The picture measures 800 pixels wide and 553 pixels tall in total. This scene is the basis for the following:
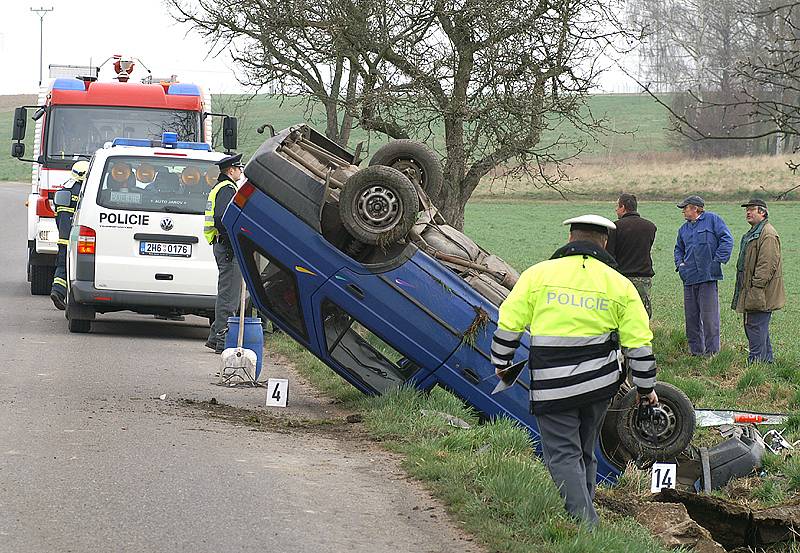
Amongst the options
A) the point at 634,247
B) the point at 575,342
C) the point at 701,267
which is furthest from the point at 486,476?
the point at 701,267

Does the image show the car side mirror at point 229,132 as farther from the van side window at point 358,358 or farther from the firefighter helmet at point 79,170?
the van side window at point 358,358

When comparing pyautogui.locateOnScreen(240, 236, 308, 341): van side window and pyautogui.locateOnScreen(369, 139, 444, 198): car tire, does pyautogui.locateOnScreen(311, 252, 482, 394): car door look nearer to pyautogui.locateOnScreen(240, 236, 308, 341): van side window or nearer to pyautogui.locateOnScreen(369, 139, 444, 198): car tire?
pyautogui.locateOnScreen(240, 236, 308, 341): van side window

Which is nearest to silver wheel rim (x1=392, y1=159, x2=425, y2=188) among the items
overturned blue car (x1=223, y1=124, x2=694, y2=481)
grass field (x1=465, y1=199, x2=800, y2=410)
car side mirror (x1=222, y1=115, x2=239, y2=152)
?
overturned blue car (x1=223, y1=124, x2=694, y2=481)

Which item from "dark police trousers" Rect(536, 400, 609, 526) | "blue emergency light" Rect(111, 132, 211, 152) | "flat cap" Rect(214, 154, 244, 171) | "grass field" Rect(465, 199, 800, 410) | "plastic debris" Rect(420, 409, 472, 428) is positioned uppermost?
"blue emergency light" Rect(111, 132, 211, 152)

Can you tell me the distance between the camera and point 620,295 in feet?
21.4

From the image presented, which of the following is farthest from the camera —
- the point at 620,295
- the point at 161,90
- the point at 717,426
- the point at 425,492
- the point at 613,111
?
the point at 613,111

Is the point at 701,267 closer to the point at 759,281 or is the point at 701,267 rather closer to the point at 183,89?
the point at 759,281

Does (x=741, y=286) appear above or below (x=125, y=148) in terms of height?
below

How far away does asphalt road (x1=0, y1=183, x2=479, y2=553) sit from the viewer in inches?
237

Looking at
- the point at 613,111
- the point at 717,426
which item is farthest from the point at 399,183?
the point at 613,111

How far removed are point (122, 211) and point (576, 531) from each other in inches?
367

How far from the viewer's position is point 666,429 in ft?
30.0

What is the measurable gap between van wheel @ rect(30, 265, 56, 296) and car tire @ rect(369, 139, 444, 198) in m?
9.72

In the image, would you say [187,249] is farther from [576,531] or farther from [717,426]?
[576,531]
